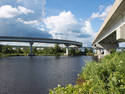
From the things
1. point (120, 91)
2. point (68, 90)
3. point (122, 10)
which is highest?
point (122, 10)

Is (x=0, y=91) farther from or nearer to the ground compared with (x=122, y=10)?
nearer to the ground

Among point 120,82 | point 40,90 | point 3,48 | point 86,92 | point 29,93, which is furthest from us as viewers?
point 3,48

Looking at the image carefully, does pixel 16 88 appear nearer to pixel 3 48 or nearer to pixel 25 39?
pixel 25 39

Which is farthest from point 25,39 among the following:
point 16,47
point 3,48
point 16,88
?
point 16,88

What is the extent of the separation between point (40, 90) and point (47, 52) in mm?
108658

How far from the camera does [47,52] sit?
12044cm

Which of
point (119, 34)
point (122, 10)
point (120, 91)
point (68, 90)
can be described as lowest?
point (68, 90)

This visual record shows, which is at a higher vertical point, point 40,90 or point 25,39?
point 25,39

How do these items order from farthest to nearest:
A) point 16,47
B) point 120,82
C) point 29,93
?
1. point 16,47
2. point 29,93
3. point 120,82

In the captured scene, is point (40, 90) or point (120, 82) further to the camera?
point (40, 90)

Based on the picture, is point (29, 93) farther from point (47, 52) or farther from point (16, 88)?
point (47, 52)

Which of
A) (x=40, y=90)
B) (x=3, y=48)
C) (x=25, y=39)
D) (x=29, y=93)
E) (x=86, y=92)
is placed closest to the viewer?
(x=86, y=92)

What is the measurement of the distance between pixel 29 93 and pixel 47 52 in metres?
109

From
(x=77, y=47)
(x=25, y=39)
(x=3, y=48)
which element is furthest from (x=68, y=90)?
(x=77, y=47)
